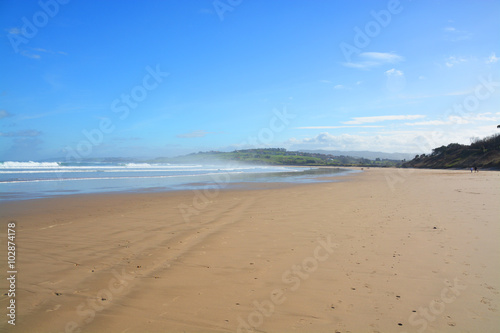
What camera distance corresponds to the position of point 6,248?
6.74 metres

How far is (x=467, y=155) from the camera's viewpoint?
59781 mm

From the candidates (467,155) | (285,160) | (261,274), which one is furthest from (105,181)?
(285,160)

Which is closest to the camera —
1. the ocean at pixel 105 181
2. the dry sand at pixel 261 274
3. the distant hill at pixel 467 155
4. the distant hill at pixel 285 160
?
the dry sand at pixel 261 274

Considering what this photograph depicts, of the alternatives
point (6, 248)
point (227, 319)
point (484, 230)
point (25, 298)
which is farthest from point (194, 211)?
point (484, 230)

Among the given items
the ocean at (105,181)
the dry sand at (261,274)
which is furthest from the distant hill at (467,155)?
the dry sand at (261,274)

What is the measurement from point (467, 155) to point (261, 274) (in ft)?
235

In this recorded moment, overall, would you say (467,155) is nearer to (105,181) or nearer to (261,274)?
(105,181)

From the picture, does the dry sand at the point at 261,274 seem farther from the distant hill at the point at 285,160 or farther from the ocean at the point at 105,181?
the distant hill at the point at 285,160

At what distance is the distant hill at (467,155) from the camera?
2017 inches

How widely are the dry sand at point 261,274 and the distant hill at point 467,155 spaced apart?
53.5 metres

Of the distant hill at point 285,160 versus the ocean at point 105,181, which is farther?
the distant hill at point 285,160

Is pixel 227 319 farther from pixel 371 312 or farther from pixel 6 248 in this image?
pixel 6 248

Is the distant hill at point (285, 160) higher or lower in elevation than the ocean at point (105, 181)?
higher

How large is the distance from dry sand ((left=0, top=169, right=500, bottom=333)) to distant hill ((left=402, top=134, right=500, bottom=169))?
53.5 meters
